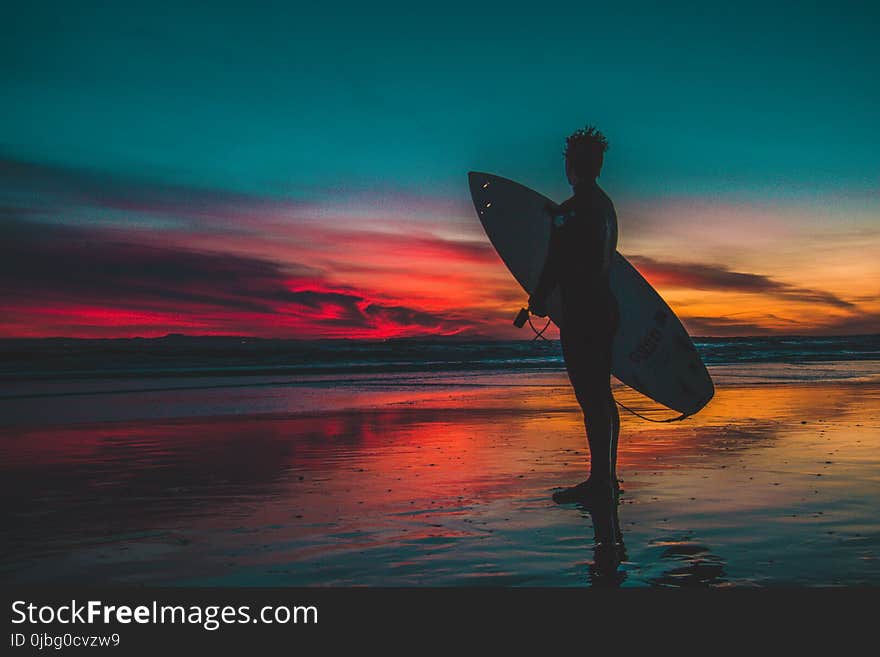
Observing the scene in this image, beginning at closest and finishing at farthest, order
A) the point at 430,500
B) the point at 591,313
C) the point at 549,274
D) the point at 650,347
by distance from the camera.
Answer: the point at 591,313 < the point at 549,274 < the point at 430,500 < the point at 650,347

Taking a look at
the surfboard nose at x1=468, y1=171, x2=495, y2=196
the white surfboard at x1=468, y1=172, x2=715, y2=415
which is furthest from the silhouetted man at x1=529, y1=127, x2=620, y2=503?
the surfboard nose at x1=468, y1=171, x2=495, y2=196

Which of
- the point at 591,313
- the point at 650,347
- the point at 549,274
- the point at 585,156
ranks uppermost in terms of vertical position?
the point at 585,156

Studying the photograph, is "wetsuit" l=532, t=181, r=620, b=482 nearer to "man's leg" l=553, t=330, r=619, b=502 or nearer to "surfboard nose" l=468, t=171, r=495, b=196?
"man's leg" l=553, t=330, r=619, b=502

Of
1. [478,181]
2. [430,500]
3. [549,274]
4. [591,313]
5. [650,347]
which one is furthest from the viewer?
[478,181]

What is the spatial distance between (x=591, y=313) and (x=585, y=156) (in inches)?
38.5

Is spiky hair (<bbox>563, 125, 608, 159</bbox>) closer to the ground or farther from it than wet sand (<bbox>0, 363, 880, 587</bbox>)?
farther from it

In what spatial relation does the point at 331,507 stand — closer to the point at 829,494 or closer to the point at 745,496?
the point at 745,496

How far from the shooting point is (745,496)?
5.25 metres

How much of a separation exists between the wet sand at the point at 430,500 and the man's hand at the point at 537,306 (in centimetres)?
119

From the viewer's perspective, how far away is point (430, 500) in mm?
5270

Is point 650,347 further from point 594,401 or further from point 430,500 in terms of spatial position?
point 430,500

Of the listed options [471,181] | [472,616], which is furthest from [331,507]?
[471,181]

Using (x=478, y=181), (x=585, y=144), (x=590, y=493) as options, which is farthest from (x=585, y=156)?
(x=478, y=181)

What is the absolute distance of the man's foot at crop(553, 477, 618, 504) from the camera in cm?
464
